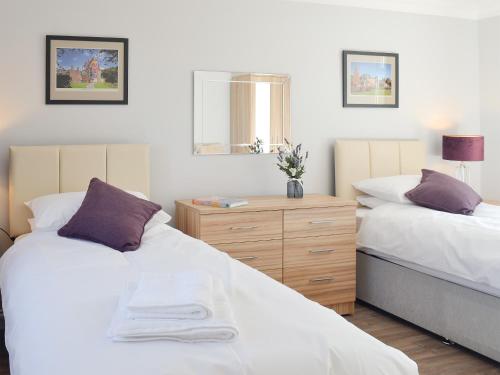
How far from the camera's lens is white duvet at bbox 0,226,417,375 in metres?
1.51

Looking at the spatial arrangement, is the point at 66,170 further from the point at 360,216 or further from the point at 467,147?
the point at 467,147

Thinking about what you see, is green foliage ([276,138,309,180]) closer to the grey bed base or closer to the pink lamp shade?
the grey bed base

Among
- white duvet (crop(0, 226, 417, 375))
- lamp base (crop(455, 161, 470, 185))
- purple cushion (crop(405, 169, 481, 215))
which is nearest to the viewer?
white duvet (crop(0, 226, 417, 375))

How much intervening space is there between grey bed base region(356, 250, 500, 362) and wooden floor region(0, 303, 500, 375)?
0.05 metres

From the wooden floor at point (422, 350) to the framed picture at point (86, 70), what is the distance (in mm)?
1590

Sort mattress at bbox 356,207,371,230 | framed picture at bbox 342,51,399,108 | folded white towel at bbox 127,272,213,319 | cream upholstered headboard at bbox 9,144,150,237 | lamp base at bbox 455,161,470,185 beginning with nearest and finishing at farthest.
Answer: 1. folded white towel at bbox 127,272,213,319
2. cream upholstered headboard at bbox 9,144,150,237
3. mattress at bbox 356,207,371,230
4. framed picture at bbox 342,51,399,108
5. lamp base at bbox 455,161,470,185

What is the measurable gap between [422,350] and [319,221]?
1.02 metres

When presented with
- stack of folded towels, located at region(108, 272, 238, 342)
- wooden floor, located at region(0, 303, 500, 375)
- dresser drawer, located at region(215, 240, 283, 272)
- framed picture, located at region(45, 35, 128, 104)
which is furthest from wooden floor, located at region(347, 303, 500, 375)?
framed picture, located at region(45, 35, 128, 104)

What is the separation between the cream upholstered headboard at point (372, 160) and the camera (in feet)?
14.4

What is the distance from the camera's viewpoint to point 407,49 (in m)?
4.72

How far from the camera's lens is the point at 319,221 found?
3814 millimetres

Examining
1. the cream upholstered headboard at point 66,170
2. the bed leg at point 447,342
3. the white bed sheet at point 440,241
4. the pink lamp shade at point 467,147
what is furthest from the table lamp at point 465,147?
the cream upholstered headboard at point 66,170

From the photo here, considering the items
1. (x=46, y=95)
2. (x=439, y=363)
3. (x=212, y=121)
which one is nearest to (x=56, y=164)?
(x=46, y=95)

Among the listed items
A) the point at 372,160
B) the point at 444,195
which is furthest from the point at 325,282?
the point at 372,160
